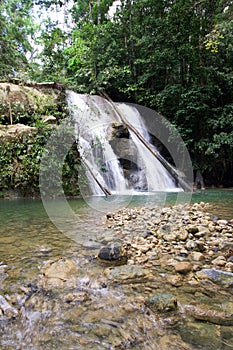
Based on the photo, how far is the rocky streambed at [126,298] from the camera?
47.6 inches

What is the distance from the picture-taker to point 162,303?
4.72 ft

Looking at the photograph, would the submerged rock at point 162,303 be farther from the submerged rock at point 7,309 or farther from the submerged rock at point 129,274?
the submerged rock at point 7,309

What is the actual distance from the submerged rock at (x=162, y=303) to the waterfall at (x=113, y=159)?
566 cm

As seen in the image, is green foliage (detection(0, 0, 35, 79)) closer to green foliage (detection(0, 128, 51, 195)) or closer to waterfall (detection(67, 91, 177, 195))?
waterfall (detection(67, 91, 177, 195))

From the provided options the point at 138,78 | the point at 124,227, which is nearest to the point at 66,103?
the point at 138,78

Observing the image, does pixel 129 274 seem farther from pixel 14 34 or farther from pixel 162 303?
pixel 14 34

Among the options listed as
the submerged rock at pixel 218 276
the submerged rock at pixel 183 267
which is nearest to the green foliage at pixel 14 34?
the submerged rock at pixel 183 267

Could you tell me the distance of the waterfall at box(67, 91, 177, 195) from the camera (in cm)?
770

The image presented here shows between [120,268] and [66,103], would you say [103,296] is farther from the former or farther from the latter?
[66,103]

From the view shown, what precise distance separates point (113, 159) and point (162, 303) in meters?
7.00

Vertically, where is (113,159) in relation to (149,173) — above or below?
above

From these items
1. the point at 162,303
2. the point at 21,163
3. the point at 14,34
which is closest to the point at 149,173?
the point at 21,163

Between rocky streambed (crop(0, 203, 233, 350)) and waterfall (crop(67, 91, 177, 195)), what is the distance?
4.94m

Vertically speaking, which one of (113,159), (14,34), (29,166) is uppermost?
(14,34)
